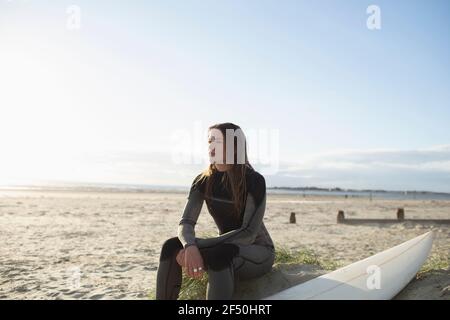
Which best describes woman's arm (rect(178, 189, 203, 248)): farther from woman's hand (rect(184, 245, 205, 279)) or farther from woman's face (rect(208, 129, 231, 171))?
woman's face (rect(208, 129, 231, 171))

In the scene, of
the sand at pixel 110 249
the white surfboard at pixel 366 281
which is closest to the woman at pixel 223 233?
the white surfboard at pixel 366 281

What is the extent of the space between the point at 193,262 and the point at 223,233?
0.65m

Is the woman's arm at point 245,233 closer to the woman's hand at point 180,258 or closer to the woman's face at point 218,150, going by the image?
the woman's hand at point 180,258

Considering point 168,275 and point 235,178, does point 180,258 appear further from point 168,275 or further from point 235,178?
point 235,178

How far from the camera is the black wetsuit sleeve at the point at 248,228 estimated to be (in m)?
3.63

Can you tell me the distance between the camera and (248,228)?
11.9 feet

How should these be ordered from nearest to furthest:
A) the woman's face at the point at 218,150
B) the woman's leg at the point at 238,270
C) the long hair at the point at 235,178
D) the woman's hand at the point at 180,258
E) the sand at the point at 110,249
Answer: the woman's leg at the point at 238,270
the woman's hand at the point at 180,258
the long hair at the point at 235,178
the woman's face at the point at 218,150
the sand at the point at 110,249

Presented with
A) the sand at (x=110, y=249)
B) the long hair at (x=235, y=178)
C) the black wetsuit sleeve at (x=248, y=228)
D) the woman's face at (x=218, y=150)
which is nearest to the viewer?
the black wetsuit sleeve at (x=248, y=228)

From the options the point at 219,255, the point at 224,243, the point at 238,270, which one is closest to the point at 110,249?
the point at 238,270

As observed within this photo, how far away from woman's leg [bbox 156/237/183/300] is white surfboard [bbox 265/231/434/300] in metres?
0.91
